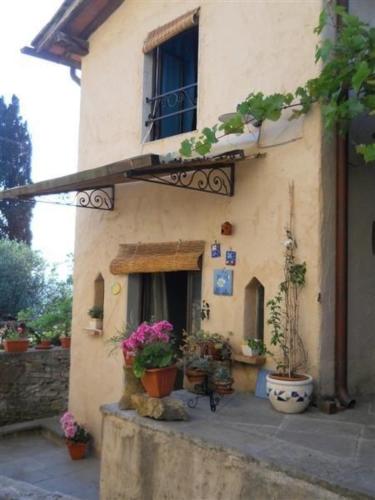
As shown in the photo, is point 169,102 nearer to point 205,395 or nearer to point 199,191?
point 199,191

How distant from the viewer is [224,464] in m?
3.61

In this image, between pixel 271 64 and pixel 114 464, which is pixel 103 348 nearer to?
pixel 114 464

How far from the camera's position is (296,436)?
154 inches

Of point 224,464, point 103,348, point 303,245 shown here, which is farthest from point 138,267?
point 224,464

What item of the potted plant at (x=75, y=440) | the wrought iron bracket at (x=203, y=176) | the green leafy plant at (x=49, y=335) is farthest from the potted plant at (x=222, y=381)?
the green leafy plant at (x=49, y=335)

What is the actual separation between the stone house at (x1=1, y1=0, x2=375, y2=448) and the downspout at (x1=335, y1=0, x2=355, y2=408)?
16 mm

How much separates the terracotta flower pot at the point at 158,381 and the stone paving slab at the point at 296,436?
0.82 feet

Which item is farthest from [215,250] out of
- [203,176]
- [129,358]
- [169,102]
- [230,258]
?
[169,102]

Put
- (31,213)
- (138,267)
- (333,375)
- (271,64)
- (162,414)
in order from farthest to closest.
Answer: (31,213), (138,267), (271,64), (333,375), (162,414)

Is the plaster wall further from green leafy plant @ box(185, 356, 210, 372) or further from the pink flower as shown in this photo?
the pink flower

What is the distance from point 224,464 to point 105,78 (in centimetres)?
629

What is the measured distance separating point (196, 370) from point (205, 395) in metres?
0.28

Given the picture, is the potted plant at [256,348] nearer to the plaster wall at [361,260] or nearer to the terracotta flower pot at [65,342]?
the plaster wall at [361,260]

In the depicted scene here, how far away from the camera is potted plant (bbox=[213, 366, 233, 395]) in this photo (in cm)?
510
